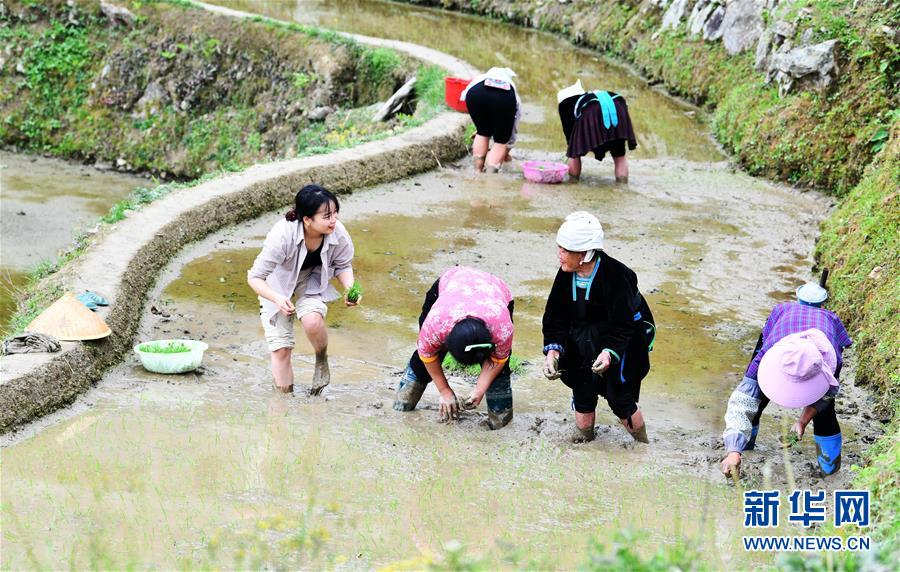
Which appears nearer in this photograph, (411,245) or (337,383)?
(337,383)

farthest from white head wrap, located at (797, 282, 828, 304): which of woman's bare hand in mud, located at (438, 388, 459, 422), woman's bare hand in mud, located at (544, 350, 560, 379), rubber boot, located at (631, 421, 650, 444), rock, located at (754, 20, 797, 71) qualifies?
rock, located at (754, 20, 797, 71)

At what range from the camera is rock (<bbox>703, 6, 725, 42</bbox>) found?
1638 cm

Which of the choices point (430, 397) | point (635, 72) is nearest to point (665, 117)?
point (635, 72)

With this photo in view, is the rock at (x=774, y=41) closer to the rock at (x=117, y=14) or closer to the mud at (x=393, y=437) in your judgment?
the mud at (x=393, y=437)

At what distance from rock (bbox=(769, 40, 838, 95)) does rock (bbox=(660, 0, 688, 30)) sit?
4.88 metres

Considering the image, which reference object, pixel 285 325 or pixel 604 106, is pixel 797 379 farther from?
pixel 604 106

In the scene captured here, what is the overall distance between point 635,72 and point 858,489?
1412 cm

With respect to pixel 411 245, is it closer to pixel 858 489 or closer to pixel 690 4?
pixel 858 489

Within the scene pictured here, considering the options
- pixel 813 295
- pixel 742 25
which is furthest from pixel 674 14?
pixel 813 295

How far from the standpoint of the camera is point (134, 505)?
498 centimetres

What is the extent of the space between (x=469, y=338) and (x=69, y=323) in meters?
2.55

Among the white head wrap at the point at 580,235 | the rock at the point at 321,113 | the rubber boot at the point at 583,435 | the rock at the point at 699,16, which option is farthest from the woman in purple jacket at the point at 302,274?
the rock at the point at 321,113

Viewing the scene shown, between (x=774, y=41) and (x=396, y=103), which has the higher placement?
(x=774, y=41)

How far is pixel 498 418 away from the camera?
20.9ft
